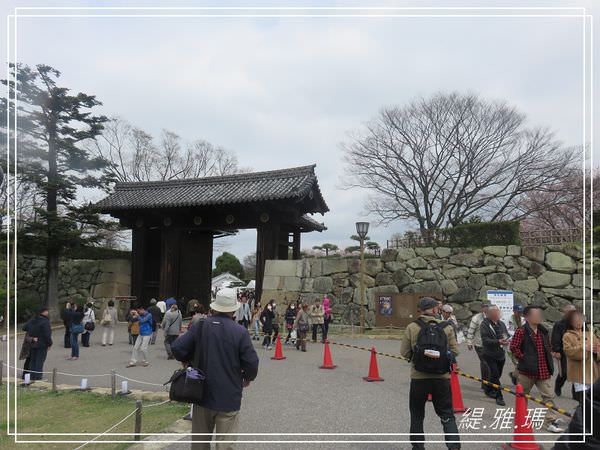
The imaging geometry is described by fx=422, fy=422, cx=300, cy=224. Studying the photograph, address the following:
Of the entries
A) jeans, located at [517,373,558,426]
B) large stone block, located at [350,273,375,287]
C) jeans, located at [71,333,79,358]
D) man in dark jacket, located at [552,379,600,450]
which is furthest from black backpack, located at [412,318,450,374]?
large stone block, located at [350,273,375,287]

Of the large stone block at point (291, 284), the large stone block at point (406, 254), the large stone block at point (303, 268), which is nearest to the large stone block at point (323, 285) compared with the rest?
the large stone block at point (303, 268)

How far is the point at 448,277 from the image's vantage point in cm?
1572

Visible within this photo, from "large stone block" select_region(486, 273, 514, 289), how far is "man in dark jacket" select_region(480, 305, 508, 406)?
905 cm

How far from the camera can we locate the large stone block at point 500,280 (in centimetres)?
1484

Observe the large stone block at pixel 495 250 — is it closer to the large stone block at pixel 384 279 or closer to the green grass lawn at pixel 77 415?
the large stone block at pixel 384 279

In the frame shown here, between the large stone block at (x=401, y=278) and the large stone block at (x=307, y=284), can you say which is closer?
the large stone block at (x=401, y=278)

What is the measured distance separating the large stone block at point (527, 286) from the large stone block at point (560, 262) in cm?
73

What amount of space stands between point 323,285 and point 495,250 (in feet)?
21.4

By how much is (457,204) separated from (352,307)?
9.52 metres

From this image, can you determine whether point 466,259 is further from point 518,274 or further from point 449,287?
point 518,274

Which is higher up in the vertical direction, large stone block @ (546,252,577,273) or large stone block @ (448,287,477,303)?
large stone block @ (546,252,577,273)

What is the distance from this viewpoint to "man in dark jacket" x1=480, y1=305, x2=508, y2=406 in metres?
6.57

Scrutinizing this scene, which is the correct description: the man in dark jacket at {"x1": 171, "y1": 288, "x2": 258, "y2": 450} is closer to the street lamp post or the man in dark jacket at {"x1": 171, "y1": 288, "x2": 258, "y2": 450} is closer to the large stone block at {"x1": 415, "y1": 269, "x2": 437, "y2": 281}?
the street lamp post

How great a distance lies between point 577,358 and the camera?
15.8ft
